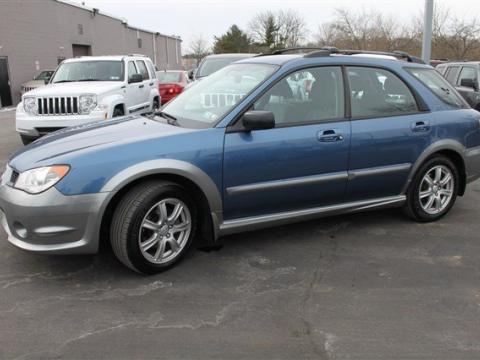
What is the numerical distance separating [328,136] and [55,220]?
231 cm

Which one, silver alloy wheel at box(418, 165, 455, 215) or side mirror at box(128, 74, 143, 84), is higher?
side mirror at box(128, 74, 143, 84)

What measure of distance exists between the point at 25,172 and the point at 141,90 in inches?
291

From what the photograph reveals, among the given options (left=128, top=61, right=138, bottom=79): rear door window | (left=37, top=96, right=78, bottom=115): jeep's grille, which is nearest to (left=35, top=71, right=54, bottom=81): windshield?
(left=128, top=61, right=138, bottom=79): rear door window

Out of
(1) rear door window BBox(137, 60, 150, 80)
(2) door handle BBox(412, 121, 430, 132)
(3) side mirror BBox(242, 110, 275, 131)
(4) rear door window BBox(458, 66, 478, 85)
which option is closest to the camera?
(3) side mirror BBox(242, 110, 275, 131)

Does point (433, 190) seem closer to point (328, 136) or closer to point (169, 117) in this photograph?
point (328, 136)

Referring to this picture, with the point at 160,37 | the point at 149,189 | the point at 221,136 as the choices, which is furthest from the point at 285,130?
the point at 160,37

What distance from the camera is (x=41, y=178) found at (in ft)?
11.4

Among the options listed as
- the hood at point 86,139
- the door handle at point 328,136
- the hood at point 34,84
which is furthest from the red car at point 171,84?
the door handle at point 328,136

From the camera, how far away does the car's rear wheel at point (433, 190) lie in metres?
4.86

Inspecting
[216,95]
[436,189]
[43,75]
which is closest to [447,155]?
[436,189]

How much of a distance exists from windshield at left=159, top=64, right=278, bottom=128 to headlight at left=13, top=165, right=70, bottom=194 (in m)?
1.09

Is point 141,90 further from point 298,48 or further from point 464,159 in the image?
point 464,159

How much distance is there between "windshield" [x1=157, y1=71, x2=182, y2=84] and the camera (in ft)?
53.6

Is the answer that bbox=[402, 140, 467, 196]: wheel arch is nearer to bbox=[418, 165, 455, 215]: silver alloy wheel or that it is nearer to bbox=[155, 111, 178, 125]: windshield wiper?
bbox=[418, 165, 455, 215]: silver alloy wheel
